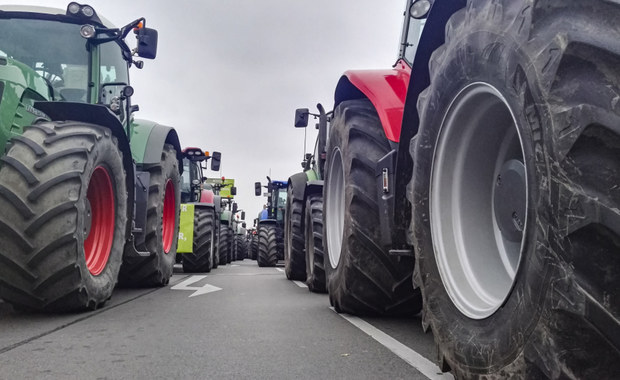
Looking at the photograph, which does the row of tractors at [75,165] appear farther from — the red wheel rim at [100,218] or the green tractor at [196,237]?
the green tractor at [196,237]

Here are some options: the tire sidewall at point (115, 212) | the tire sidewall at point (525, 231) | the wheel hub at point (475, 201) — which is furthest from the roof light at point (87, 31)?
the wheel hub at point (475, 201)

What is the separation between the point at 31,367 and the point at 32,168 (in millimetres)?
1742

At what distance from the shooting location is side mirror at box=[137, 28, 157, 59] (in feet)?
17.9

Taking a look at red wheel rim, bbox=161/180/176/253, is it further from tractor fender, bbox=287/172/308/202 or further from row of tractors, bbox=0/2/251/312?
tractor fender, bbox=287/172/308/202

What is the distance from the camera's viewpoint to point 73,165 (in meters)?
4.04

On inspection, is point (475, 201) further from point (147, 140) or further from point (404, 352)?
point (147, 140)

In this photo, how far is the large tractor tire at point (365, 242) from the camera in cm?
368

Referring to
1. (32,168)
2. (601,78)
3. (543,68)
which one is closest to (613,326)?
(601,78)

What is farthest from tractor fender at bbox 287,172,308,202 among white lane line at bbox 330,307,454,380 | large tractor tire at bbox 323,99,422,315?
white lane line at bbox 330,307,454,380

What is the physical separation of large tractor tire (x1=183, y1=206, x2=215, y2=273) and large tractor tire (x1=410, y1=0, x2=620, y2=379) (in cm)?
861

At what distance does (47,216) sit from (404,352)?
2583mm

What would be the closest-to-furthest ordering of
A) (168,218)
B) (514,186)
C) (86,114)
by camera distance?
(514,186) → (86,114) → (168,218)

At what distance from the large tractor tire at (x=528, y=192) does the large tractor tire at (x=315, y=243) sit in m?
3.91

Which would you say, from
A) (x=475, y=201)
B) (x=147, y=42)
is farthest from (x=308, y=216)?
(x=475, y=201)
